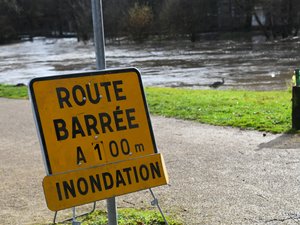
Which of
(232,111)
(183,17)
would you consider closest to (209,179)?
(232,111)

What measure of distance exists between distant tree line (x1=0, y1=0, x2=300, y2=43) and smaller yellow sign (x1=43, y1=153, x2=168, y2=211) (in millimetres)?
60572

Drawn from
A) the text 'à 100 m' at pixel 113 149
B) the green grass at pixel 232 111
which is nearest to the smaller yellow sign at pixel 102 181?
the text 'à 100 m' at pixel 113 149

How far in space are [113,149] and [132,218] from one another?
1.29m

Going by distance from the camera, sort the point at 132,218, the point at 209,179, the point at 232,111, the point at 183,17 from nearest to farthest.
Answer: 1. the point at 132,218
2. the point at 209,179
3. the point at 232,111
4. the point at 183,17

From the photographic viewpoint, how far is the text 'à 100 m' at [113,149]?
11.4 feet

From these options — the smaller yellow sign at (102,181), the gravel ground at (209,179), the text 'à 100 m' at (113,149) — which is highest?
the text 'à 100 m' at (113,149)

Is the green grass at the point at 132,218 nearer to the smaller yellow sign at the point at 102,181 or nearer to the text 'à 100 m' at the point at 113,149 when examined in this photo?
the smaller yellow sign at the point at 102,181

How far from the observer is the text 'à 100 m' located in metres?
3.47

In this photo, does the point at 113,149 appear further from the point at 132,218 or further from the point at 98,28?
the point at 132,218

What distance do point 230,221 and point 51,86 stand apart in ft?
7.07

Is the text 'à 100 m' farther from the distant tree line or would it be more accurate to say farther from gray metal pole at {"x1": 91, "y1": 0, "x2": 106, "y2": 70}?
the distant tree line

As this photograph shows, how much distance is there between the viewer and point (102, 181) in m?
3.48

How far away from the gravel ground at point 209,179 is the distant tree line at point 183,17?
5622cm

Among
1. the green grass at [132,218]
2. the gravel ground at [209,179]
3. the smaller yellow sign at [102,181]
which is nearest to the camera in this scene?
the smaller yellow sign at [102,181]
